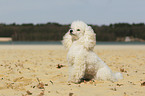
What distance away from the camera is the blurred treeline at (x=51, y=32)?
305 feet

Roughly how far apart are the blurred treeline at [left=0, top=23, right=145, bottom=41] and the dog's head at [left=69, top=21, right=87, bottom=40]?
→ 8429 centimetres

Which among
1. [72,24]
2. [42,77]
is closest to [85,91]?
[72,24]

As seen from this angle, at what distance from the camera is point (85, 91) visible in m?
4.80

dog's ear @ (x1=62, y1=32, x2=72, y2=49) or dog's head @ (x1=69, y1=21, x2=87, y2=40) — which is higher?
dog's head @ (x1=69, y1=21, x2=87, y2=40)

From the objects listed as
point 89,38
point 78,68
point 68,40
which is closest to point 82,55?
point 78,68

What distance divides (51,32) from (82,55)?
92993mm

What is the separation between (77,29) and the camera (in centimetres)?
555

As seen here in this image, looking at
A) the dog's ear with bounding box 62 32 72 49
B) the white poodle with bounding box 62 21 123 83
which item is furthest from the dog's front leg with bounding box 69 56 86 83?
the dog's ear with bounding box 62 32 72 49

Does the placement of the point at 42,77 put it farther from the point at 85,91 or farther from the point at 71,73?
the point at 85,91

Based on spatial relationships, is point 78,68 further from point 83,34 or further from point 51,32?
point 51,32

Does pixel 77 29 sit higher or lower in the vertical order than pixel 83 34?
higher

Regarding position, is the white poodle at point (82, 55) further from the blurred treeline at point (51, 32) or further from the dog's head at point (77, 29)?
the blurred treeline at point (51, 32)

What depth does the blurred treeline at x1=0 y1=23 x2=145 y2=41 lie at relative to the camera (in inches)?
3655

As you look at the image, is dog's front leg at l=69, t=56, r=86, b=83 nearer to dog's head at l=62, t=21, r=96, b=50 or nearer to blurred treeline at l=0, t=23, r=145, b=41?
dog's head at l=62, t=21, r=96, b=50
